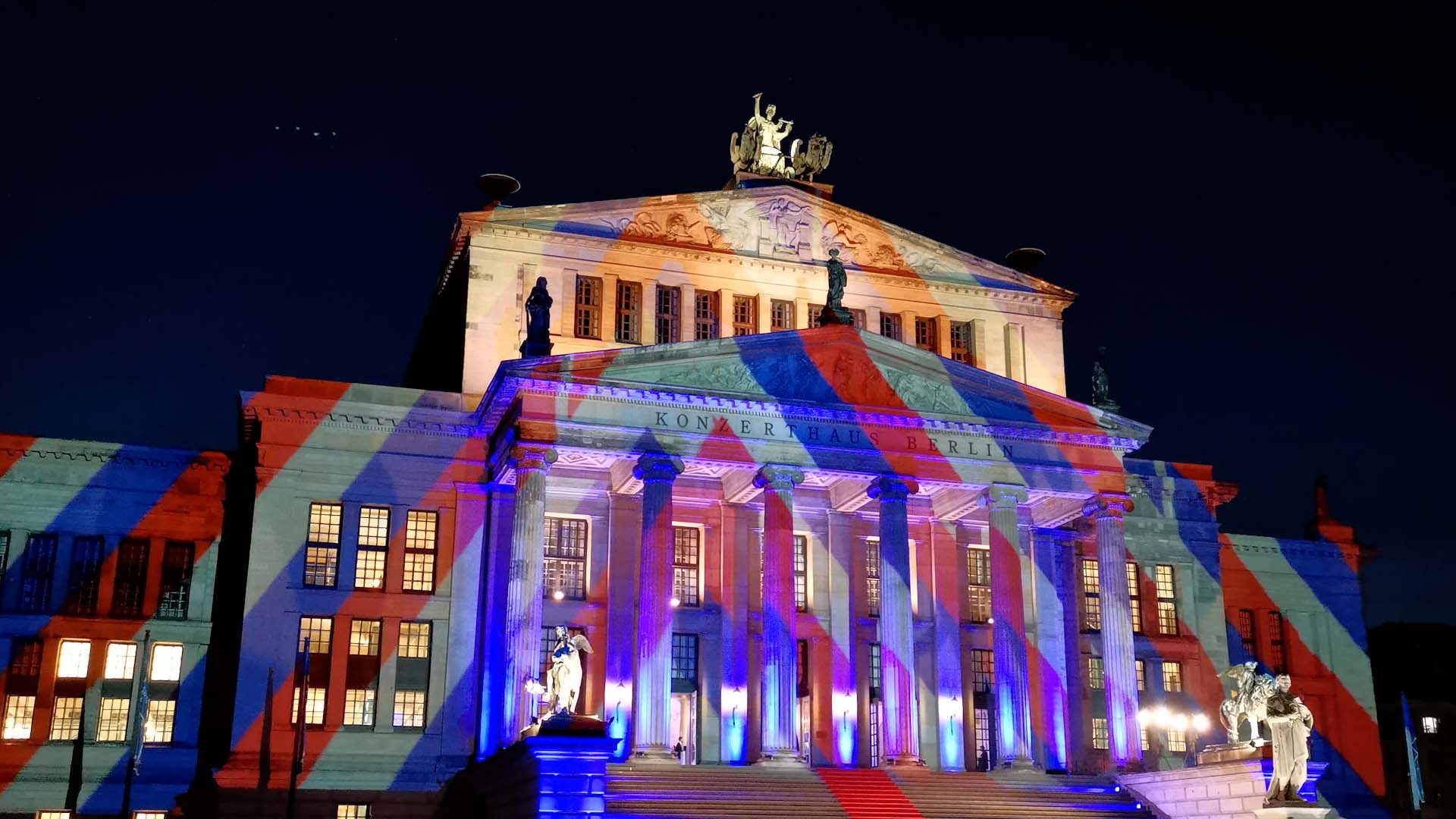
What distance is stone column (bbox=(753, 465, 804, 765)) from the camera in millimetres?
40312

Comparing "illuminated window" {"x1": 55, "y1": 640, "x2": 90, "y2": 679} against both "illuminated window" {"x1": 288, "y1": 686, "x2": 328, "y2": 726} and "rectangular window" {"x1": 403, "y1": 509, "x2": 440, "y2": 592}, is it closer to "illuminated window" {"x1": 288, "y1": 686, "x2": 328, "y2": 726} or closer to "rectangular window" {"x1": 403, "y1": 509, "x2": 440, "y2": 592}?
"illuminated window" {"x1": 288, "y1": 686, "x2": 328, "y2": 726}

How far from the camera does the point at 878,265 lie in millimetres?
49844

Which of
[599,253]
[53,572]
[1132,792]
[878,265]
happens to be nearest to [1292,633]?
[1132,792]

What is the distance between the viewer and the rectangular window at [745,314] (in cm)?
4803

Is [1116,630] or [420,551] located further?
[1116,630]

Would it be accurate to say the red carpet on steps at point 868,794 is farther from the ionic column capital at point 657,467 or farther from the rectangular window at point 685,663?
the ionic column capital at point 657,467

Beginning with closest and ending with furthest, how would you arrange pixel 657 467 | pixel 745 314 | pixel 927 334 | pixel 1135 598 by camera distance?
pixel 657 467 < pixel 745 314 < pixel 927 334 < pixel 1135 598

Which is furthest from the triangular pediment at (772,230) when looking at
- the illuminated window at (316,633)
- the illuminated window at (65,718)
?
the illuminated window at (65,718)

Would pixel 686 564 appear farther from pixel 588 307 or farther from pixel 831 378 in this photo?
pixel 588 307

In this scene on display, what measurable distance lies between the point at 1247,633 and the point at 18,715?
138 feet

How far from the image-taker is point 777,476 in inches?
1654

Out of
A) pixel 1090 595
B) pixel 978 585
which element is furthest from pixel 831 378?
pixel 1090 595

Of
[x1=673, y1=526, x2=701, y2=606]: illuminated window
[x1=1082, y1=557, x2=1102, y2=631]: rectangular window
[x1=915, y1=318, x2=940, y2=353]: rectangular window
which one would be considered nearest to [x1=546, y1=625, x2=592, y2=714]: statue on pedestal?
[x1=673, y1=526, x2=701, y2=606]: illuminated window

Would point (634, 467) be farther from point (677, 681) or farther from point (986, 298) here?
point (986, 298)
